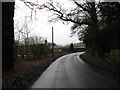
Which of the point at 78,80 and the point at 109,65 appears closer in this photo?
the point at 78,80

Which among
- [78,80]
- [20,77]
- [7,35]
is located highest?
[7,35]

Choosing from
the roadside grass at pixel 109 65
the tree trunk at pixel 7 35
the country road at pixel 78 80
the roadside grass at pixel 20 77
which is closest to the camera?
the roadside grass at pixel 20 77

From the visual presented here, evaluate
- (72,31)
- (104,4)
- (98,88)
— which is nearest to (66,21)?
(72,31)

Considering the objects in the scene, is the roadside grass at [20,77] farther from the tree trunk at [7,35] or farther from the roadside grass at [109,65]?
the roadside grass at [109,65]

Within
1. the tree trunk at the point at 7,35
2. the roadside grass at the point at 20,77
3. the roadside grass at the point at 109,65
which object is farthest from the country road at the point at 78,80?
the tree trunk at the point at 7,35

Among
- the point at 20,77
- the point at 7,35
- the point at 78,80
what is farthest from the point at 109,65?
the point at 20,77

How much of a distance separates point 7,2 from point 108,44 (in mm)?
15616

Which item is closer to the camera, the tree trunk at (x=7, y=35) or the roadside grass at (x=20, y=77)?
the roadside grass at (x=20, y=77)

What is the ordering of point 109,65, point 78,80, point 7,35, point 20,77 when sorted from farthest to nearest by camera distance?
point 109,65 < point 7,35 < point 78,80 < point 20,77

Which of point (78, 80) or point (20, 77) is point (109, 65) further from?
point (20, 77)

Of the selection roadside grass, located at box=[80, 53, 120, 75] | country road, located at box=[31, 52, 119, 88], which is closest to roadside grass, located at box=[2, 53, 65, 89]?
country road, located at box=[31, 52, 119, 88]

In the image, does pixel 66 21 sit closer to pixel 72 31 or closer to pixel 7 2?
pixel 72 31

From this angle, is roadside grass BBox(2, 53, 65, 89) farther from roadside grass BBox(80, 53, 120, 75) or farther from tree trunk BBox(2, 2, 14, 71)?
roadside grass BBox(80, 53, 120, 75)

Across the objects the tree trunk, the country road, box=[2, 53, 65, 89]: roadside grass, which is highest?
the tree trunk
